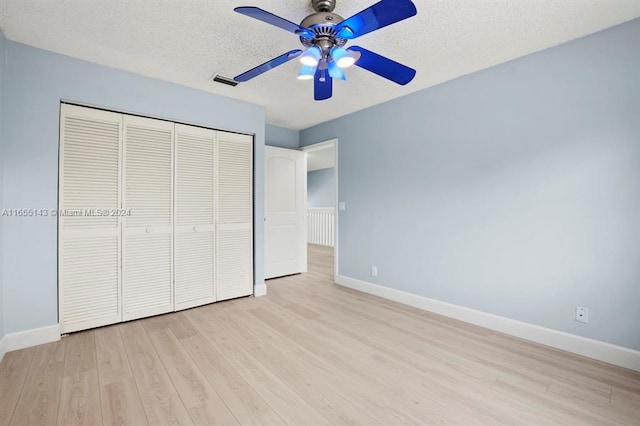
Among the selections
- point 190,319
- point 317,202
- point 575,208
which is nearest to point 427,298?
point 575,208

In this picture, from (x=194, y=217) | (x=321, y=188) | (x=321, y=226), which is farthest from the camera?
(x=321, y=188)

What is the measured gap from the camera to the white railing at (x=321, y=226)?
792cm

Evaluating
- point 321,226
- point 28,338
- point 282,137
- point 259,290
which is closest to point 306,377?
point 259,290

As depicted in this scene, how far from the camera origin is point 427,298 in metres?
3.23

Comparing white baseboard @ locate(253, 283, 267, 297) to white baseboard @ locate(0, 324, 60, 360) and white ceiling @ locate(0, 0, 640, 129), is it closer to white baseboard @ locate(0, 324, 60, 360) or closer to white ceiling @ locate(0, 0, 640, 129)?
white baseboard @ locate(0, 324, 60, 360)

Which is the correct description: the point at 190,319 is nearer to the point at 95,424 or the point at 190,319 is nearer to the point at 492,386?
the point at 95,424

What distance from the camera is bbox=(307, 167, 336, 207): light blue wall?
8.77 metres

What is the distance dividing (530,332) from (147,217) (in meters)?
3.77

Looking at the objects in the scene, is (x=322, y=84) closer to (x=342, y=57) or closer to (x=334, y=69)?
(x=334, y=69)

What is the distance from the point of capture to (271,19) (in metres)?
1.47

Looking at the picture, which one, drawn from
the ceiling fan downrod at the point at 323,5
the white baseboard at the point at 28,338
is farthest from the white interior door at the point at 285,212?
the ceiling fan downrod at the point at 323,5

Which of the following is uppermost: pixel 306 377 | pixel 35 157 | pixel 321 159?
pixel 321 159

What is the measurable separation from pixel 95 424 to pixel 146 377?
424 mm
